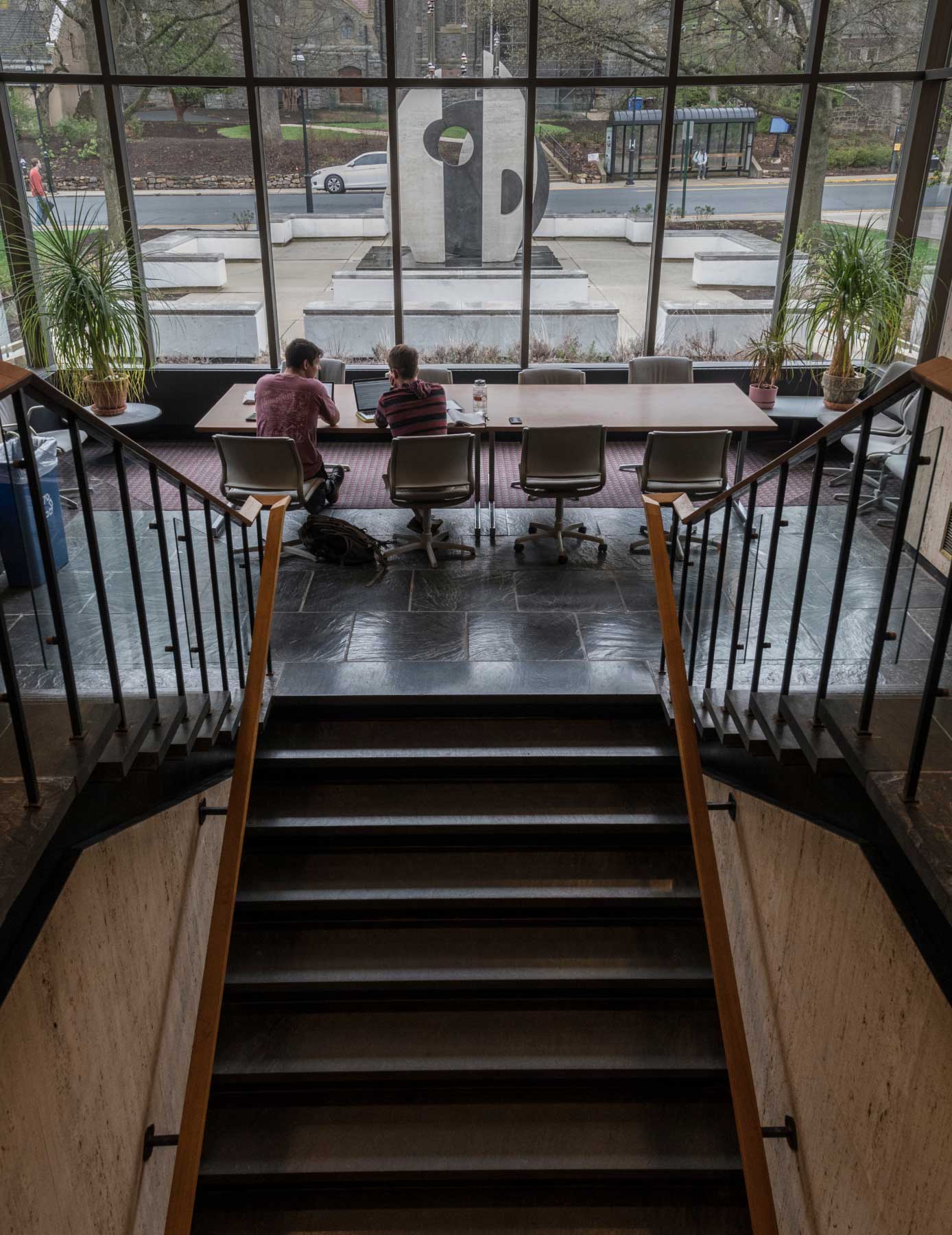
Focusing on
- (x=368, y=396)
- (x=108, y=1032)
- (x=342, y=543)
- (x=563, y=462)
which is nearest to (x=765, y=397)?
(x=563, y=462)

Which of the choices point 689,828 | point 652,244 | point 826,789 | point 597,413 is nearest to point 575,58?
point 652,244

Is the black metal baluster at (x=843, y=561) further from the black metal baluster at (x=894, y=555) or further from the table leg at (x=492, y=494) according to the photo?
the table leg at (x=492, y=494)

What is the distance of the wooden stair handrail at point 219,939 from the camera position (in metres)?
3.14

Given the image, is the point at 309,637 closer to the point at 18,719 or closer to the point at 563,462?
the point at 563,462

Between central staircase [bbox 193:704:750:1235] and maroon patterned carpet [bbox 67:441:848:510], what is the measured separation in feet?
8.82

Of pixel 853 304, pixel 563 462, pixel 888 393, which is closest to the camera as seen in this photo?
pixel 888 393

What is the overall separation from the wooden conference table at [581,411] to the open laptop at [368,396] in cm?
7

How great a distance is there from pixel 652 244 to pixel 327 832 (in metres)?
5.90

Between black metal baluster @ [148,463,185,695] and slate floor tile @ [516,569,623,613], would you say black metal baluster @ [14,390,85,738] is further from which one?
slate floor tile @ [516,569,623,613]

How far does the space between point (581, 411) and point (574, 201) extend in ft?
8.49

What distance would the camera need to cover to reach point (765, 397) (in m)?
7.44

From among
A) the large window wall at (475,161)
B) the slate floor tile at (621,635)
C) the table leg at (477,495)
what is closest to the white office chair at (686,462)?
the slate floor tile at (621,635)

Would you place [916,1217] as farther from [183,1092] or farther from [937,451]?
[937,451]

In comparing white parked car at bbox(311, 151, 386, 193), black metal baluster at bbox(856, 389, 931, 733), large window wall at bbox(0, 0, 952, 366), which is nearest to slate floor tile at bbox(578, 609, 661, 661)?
black metal baluster at bbox(856, 389, 931, 733)
